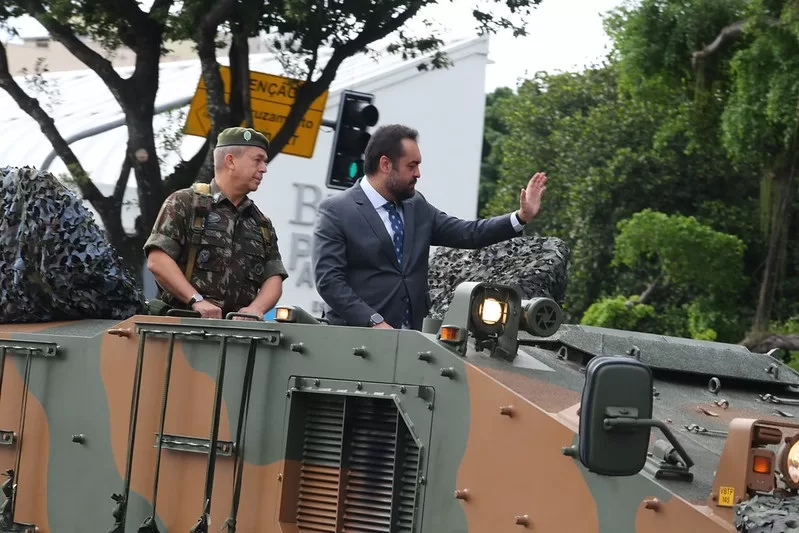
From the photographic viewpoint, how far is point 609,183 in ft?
96.5

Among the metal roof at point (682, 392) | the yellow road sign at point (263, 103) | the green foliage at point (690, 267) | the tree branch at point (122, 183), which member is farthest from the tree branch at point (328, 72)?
the green foliage at point (690, 267)

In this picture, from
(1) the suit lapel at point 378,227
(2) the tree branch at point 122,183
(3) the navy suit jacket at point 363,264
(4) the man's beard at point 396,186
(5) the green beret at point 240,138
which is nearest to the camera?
(3) the navy suit jacket at point 363,264

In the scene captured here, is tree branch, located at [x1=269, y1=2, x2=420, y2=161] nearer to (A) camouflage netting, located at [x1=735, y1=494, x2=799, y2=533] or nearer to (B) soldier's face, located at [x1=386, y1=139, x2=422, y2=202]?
(B) soldier's face, located at [x1=386, y1=139, x2=422, y2=202]

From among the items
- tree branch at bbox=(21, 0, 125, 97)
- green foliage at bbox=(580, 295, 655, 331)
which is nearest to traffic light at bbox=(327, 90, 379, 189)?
tree branch at bbox=(21, 0, 125, 97)

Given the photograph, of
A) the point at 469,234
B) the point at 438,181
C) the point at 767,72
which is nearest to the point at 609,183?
the point at 438,181

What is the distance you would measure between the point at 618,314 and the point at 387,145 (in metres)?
18.8

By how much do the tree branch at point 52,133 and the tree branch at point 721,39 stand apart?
740cm

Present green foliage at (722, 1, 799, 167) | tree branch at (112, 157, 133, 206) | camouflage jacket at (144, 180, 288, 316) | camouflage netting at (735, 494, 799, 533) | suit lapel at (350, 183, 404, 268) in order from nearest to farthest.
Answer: camouflage netting at (735, 494, 799, 533)
suit lapel at (350, 183, 404, 268)
camouflage jacket at (144, 180, 288, 316)
tree branch at (112, 157, 133, 206)
green foliage at (722, 1, 799, 167)

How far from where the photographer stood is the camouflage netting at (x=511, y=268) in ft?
25.0

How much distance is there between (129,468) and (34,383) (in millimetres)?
801

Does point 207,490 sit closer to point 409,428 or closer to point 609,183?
point 409,428

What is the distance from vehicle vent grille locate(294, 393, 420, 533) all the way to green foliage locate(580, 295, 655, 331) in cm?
1943

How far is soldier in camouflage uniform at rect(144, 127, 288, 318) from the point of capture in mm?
6328

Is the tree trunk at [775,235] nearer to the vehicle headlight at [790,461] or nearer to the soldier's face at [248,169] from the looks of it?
the soldier's face at [248,169]
